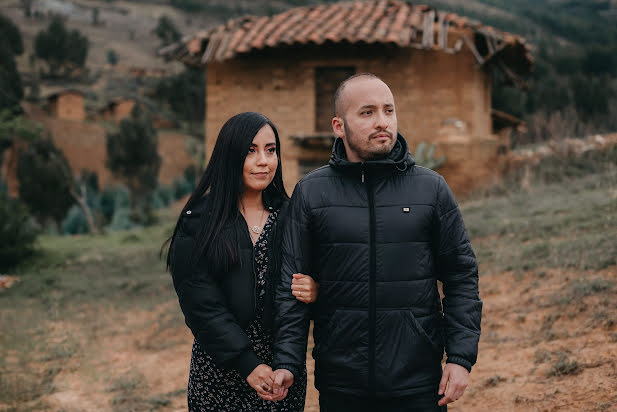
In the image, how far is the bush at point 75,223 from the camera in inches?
771

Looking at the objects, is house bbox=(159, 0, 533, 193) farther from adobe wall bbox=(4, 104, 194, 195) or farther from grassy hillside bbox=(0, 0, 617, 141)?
adobe wall bbox=(4, 104, 194, 195)

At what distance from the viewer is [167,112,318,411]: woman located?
84.7 inches

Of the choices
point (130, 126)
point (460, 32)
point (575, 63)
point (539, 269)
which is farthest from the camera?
point (575, 63)

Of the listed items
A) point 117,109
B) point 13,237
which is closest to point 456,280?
point 13,237

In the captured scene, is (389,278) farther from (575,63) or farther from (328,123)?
(575,63)

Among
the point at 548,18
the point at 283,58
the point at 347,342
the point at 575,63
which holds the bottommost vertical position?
the point at 347,342

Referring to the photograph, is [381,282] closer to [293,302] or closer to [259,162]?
[293,302]

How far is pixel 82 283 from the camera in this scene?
31.5ft

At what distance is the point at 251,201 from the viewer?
7.90 feet

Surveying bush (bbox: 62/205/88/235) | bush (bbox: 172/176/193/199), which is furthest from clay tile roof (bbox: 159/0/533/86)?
bush (bbox: 172/176/193/199)

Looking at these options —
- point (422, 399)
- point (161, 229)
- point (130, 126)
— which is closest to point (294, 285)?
point (422, 399)

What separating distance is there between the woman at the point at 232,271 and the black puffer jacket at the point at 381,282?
17 centimetres

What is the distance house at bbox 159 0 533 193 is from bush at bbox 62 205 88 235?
984cm

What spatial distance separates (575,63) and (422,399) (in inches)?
1278
